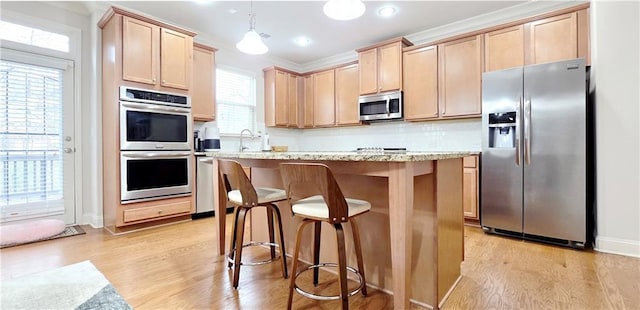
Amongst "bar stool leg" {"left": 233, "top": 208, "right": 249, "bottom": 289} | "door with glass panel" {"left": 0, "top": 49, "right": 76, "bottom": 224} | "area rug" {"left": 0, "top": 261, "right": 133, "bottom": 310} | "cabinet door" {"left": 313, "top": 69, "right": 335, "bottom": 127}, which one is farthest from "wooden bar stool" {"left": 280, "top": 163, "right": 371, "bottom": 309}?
"cabinet door" {"left": 313, "top": 69, "right": 335, "bottom": 127}

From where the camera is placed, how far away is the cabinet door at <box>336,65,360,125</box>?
189 inches


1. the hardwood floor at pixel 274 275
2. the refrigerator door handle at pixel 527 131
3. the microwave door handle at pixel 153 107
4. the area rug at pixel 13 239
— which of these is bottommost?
the hardwood floor at pixel 274 275

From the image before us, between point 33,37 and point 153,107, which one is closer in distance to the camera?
point 33,37

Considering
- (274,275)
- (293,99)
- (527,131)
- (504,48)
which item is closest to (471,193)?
(527,131)

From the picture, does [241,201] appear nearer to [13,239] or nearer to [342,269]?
[342,269]

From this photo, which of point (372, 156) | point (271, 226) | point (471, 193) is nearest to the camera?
point (372, 156)

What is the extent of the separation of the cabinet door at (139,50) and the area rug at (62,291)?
198cm

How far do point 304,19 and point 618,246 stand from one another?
12.9 feet

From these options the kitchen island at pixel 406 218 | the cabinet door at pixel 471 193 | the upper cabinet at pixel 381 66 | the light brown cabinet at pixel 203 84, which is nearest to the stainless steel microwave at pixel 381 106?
the upper cabinet at pixel 381 66

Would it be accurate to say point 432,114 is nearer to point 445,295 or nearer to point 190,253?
point 445,295

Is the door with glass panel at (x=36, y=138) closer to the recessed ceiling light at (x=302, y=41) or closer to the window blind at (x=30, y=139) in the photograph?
the window blind at (x=30, y=139)

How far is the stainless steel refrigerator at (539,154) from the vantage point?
8.63 ft

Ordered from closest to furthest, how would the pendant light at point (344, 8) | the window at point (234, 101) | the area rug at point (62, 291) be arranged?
the area rug at point (62, 291), the pendant light at point (344, 8), the window at point (234, 101)

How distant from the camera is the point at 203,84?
4.09 meters
